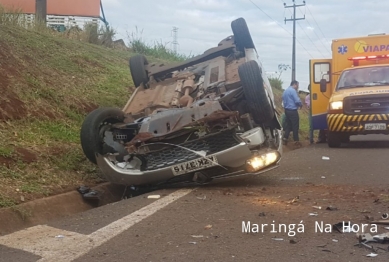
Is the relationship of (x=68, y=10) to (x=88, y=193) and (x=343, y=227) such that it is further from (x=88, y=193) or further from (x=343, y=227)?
(x=343, y=227)

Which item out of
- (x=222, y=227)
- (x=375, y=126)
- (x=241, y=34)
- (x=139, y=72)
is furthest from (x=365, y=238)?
(x=375, y=126)

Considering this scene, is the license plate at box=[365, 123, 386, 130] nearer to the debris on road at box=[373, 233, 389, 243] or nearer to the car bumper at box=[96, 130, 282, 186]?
the car bumper at box=[96, 130, 282, 186]

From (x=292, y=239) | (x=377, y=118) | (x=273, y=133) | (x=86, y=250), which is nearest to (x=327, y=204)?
(x=292, y=239)

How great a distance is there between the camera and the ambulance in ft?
38.9

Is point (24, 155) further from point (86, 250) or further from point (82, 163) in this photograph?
point (86, 250)

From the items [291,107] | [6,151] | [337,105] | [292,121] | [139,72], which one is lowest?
[292,121]

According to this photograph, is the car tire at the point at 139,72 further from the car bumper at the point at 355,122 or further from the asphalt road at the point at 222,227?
the car bumper at the point at 355,122

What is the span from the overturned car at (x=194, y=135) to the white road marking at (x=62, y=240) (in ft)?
3.62

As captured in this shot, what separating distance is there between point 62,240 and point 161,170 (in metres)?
1.96

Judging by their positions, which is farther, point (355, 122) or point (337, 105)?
point (337, 105)

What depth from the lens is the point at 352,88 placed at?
40.9ft

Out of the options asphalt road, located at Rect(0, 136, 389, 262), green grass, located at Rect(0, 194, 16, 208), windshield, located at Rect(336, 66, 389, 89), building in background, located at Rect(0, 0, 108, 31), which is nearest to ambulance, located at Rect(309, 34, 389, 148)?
windshield, located at Rect(336, 66, 389, 89)

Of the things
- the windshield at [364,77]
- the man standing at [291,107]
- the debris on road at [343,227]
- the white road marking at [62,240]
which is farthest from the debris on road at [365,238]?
the man standing at [291,107]

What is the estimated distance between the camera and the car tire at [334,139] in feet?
41.4
